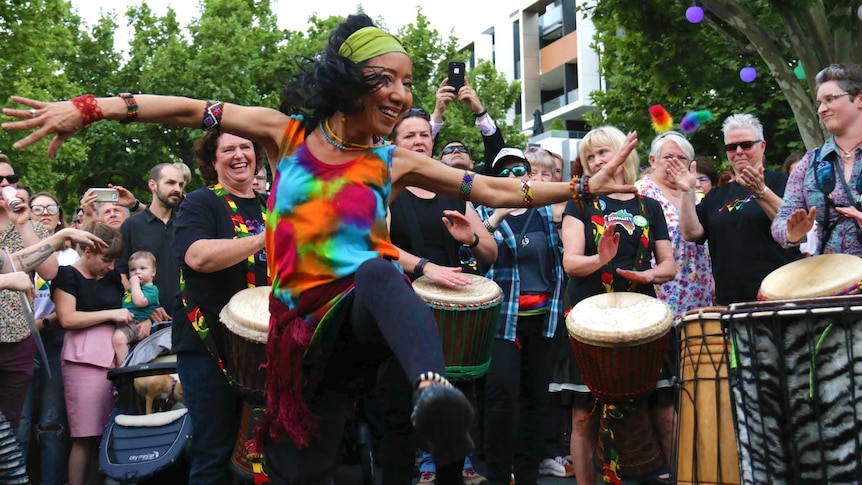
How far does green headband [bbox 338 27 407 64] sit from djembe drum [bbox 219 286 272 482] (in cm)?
143

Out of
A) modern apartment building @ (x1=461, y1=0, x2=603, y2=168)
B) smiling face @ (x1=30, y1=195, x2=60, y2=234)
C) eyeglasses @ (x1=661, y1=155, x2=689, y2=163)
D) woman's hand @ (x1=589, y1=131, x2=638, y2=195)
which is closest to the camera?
woman's hand @ (x1=589, y1=131, x2=638, y2=195)

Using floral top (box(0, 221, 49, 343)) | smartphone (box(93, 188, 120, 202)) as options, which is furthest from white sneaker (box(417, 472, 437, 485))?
smartphone (box(93, 188, 120, 202))

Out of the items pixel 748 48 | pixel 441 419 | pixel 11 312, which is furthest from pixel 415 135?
pixel 748 48

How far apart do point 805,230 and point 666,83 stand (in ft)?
32.6

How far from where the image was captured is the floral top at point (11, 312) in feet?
20.6

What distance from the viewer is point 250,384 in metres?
4.71

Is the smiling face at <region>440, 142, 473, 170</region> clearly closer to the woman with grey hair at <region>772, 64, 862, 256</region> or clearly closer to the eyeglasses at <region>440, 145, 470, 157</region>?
the eyeglasses at <region>440, 145, 470, 157</region>

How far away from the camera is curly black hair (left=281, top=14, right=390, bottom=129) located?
360cm

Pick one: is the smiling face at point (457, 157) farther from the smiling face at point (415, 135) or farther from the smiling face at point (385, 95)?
the smiling face at point (385, 95)

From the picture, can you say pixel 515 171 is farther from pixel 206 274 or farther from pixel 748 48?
pixel 748 48

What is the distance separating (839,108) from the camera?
5234 millimetres

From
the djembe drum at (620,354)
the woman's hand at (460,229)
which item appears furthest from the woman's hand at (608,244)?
the woman's hand at (460,229)

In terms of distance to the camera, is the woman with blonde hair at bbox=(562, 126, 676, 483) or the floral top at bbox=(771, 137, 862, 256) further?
the woman with blonde hair at bbox=(562, 126, 676, 483)

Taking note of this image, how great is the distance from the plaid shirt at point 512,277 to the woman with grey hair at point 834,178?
5.02ft
